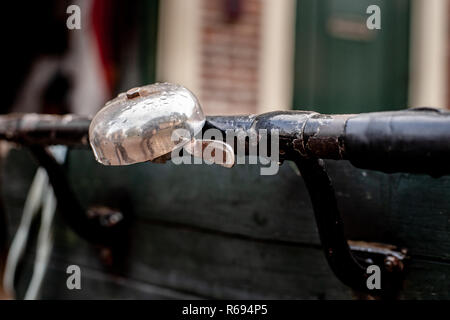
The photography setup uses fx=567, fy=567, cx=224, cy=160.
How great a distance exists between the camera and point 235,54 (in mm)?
4145

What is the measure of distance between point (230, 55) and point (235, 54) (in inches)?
1.6

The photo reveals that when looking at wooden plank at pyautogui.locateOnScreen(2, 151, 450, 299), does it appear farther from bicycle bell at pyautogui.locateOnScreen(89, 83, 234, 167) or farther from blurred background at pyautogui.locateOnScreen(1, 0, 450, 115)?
blurred background at pyautogui.locateOnScreen(1, 0, 450, 115)

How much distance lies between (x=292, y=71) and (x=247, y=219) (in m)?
3.11

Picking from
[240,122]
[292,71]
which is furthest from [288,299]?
[292,71]

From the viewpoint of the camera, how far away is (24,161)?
6.50 feet

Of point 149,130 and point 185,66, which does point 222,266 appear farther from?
point 185,66

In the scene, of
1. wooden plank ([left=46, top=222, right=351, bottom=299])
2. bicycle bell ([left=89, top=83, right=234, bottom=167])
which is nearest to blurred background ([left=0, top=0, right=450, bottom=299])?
wooden plank ([left=46, top=222, right=351, bottom=299])

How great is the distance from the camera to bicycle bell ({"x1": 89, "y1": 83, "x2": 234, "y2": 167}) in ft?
2.76

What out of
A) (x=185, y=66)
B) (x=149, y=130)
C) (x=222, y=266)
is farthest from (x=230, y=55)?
(x=149, y=130)

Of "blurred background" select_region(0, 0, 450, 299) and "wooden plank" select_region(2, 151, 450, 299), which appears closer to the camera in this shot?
"wooden plank" select_region(2, 151, 450, 299)

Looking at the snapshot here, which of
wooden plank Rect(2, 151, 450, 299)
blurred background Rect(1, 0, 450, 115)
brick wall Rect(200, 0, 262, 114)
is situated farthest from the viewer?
brick wall Rect(200, 0, 262, 114)

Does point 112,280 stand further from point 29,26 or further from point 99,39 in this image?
point 99,39

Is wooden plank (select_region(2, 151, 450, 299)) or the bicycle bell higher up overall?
the bicycle bell
